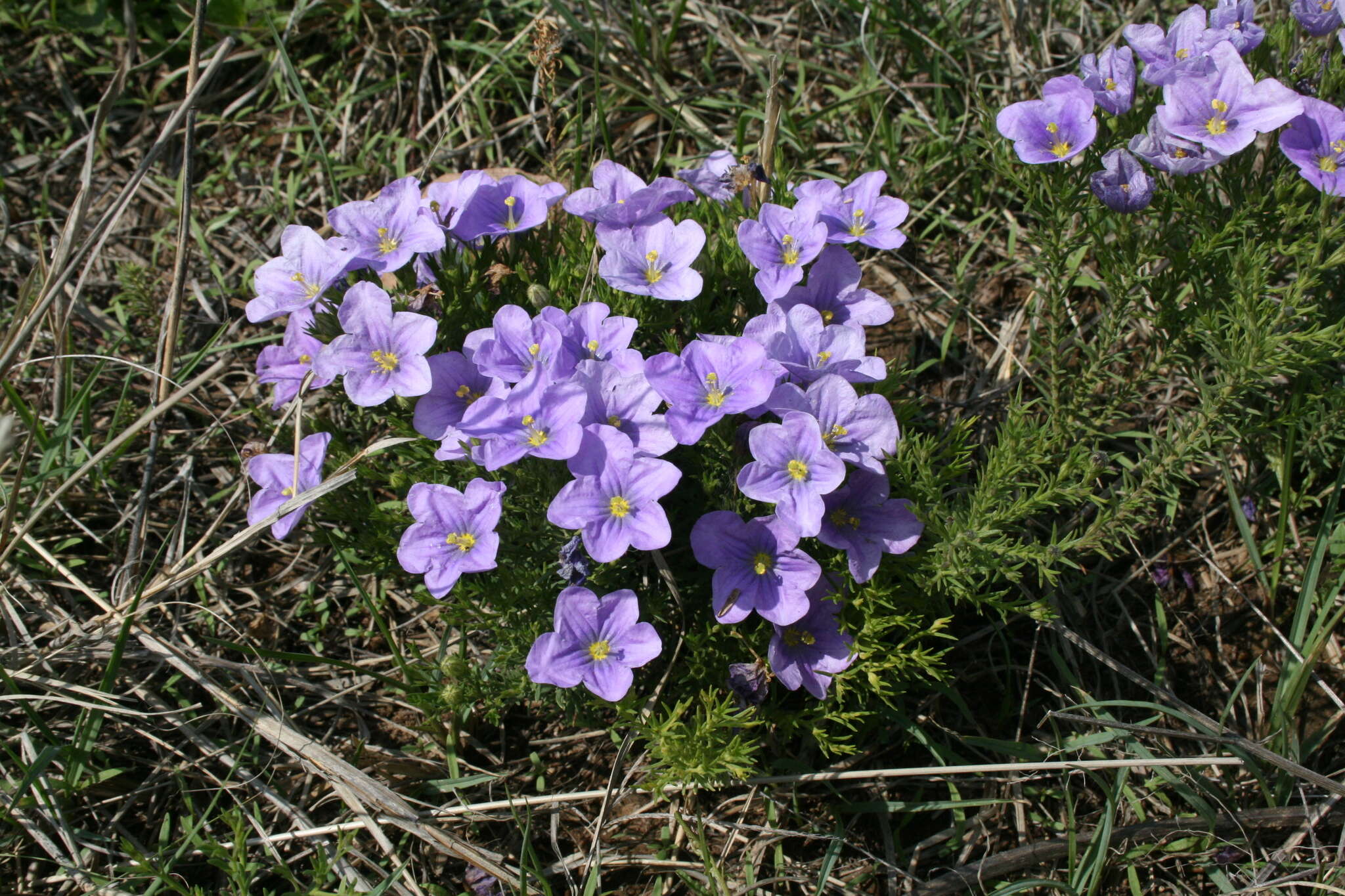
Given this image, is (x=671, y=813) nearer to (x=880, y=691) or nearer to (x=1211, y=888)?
(x=880, y=691)

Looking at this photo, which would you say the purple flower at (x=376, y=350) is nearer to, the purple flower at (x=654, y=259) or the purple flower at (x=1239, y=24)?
the purple flower at (x=654, y=259)

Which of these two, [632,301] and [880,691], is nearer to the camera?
[880,691]

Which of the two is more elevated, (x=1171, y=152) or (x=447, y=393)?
(x=1171, y=152)

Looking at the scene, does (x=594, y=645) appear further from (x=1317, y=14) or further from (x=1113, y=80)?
(x=1317, y=14)

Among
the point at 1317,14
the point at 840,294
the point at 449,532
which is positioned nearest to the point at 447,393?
the point at 449,532

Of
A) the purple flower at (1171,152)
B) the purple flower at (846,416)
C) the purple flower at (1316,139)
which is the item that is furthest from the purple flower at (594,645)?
the purple flower at (1316,139)

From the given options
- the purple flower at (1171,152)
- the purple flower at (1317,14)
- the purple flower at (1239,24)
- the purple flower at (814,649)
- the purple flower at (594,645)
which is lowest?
the purple flower at (814,649)

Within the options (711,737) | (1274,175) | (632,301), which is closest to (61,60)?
(632,301)
